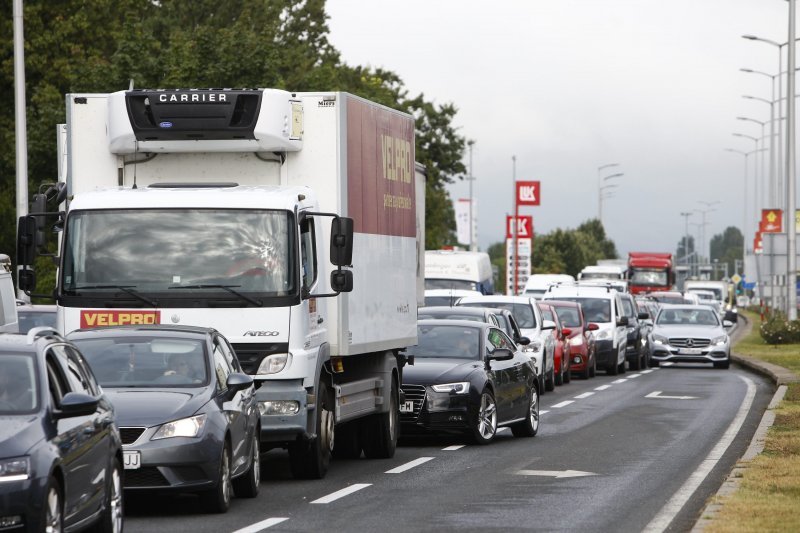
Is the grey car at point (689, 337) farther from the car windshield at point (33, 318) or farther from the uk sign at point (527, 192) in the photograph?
the car windshield at point (33, 318)

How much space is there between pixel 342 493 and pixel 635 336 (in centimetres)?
3022

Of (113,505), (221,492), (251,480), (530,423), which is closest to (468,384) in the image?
(530,423)

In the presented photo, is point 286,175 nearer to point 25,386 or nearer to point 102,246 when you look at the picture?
point 102,246

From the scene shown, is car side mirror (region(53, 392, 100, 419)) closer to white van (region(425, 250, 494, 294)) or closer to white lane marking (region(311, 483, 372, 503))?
white lane marking (region(311, 483, 372, 503))

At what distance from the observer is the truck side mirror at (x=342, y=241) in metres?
16.0

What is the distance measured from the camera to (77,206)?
16.1 m

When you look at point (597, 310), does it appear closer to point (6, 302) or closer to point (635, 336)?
point (635, 336)

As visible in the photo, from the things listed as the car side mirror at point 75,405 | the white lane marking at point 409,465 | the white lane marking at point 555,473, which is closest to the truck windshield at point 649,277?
the white lane marking at point 409,465

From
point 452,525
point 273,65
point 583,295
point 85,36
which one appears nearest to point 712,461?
point 452,525

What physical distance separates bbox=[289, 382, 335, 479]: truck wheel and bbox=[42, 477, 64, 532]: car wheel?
6.43 meters

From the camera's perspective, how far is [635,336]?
44906 millimetres

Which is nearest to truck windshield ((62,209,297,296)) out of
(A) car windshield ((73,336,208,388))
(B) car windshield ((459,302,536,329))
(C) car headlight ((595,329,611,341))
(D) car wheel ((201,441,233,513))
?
(A) car windshield ((73,336,208,388))

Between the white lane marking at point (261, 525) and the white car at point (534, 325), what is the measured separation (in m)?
19.7

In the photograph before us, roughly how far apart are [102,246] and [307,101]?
246cm
